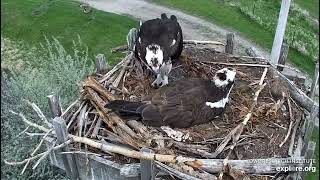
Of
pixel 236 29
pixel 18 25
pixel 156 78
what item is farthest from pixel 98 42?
pixel 156 78

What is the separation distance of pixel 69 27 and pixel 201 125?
714 centimetres

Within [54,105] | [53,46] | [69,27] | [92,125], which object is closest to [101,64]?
[54,105]

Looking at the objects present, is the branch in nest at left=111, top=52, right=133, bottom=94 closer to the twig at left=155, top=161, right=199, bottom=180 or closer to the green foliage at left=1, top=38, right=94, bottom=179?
the twig at left=155, top=161, right=199, bottom=180

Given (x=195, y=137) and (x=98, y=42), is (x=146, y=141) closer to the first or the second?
(x=195, y=137)

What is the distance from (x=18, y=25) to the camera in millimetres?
11797

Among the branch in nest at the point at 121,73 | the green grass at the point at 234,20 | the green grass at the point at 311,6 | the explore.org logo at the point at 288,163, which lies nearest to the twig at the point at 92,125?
the branch in nest at the point at 121,73

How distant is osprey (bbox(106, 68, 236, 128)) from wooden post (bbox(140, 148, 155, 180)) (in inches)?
24.2

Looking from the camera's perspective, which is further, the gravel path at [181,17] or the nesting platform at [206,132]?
the gravel path at [181,17]

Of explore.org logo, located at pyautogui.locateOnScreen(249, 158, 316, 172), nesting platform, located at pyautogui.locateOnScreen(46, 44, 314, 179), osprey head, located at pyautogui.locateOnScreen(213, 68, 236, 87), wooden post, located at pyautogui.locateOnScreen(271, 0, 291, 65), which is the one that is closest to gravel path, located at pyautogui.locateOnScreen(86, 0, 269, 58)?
wooden post, located at pyautogui.locateOnScreen(271, 0, 291, 65)

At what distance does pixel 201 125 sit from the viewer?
5090 millimetres

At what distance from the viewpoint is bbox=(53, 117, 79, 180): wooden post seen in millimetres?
4520

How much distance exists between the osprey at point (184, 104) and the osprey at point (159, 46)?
0.87 feet

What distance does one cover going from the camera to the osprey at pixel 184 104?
487cm

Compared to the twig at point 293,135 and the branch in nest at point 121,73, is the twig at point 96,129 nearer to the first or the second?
the branch in nest at point 121,73
